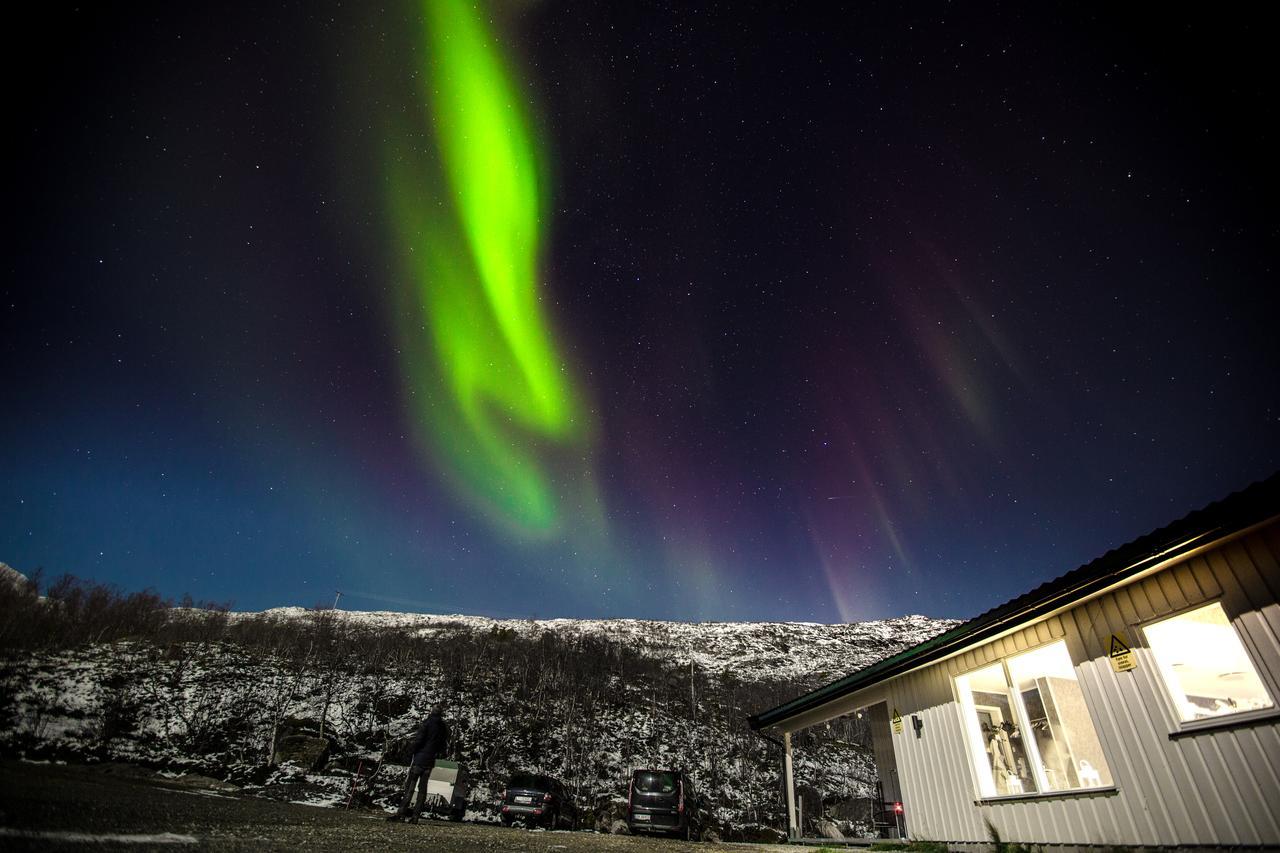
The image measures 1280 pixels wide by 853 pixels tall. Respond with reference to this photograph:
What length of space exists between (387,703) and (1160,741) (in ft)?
121

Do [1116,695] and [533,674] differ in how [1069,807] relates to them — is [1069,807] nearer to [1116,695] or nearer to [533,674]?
[1116,695]

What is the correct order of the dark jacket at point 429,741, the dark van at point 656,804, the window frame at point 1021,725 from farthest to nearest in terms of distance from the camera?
the dark van at point 656,804 < the dark jacket at point 429,741 < the window frame at point 1021,725

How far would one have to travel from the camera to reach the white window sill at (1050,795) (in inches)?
268

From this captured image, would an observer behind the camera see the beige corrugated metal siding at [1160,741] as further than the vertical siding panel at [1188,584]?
No

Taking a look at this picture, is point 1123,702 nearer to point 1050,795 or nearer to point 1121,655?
point 1121,655

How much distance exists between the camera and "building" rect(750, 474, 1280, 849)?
558 centimetres

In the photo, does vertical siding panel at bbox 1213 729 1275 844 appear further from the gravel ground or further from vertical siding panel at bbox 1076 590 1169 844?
the gravel ground

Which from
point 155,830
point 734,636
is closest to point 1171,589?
point 155,830

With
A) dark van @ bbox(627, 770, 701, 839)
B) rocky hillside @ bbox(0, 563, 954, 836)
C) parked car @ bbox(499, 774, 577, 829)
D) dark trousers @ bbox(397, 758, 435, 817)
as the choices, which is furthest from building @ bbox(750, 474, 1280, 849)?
rocky hillside @ bbox(0, 563, 954, 836)

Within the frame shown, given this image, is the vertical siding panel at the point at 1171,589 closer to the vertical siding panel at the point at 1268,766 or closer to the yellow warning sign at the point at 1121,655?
the yellow warning sign at the point at 1121,655

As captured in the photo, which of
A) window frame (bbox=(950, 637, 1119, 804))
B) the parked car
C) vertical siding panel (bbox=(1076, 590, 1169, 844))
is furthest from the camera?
the parked car

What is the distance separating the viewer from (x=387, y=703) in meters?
33.3

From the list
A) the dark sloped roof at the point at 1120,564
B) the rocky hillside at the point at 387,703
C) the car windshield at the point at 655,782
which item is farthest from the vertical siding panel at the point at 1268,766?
the rocky hillside at the point at 387,703

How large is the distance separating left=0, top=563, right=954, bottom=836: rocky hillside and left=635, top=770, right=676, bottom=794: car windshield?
454 cm
